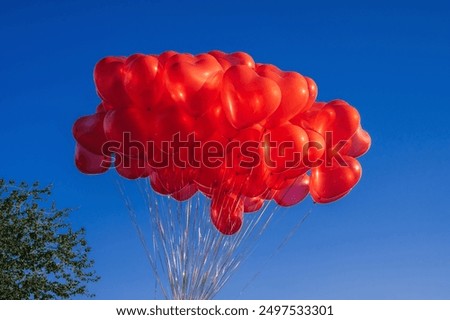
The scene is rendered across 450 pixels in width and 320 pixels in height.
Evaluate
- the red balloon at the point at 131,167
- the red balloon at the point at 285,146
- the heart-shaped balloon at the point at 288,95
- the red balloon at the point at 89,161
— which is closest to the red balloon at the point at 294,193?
the red balloon at the point at 285,146

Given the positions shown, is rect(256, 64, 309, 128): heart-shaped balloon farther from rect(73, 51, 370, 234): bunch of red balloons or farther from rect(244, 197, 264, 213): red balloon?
rect(244, 197, 264, 213): red balloon

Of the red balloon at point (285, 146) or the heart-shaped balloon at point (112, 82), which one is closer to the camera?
the red balloon at point (285, 146)

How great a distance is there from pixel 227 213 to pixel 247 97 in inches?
87.5

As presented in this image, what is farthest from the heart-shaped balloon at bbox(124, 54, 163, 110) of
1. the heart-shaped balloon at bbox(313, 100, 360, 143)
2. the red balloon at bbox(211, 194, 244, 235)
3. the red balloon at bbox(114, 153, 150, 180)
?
the heart-shaped balloon at bbox(313, 100, 360, 143)

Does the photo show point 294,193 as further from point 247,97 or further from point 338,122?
point 247,97

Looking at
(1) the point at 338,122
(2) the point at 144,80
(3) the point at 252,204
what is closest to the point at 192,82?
(2) the point at 144,80

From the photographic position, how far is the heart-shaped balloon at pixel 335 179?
9602mm

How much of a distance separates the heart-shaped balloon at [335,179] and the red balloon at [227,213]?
3.39 feet

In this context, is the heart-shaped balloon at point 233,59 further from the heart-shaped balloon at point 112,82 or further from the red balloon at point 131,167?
the red balloon at point 131,167

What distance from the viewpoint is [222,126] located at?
8.96 m

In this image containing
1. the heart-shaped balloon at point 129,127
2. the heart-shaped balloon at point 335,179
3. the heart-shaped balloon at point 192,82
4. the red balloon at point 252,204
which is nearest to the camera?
the heart-shaped balloon at point 192,82

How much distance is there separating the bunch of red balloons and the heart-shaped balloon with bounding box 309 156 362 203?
12 millimetres

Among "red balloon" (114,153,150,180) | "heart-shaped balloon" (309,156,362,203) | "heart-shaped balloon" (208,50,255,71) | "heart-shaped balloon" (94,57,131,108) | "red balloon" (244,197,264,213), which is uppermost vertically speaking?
"heart-shaped balloon" (208,50,255,71)

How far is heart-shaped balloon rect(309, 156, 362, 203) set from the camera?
9.60 m
